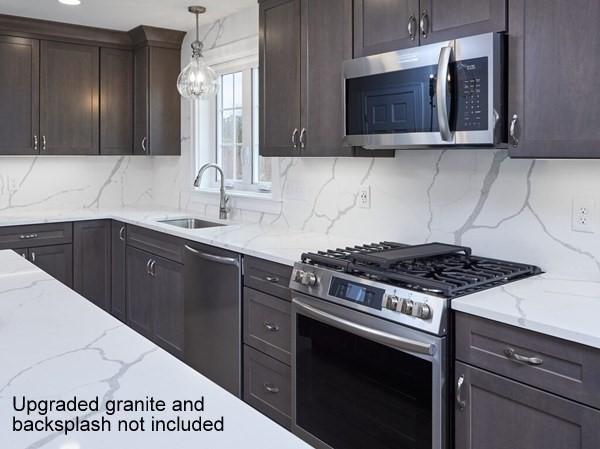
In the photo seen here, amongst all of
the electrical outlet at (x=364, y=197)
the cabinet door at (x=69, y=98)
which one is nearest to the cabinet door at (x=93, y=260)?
the cabinet door at (x=69, y=98)

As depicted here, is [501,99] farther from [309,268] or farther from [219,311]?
[219,311]

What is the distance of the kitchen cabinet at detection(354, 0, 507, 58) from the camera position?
2055 millimetres

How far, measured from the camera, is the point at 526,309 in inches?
69.0

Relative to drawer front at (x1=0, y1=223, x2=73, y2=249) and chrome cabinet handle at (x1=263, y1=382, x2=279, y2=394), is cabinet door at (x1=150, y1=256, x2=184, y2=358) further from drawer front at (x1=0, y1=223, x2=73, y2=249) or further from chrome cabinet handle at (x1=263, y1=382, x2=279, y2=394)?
chrome cabinet handle at (x1=263, y1=382, x2=279, y2=394)

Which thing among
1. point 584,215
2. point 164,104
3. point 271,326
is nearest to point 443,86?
point 584,215

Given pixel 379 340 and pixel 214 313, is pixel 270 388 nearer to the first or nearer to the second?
pixel 214 313

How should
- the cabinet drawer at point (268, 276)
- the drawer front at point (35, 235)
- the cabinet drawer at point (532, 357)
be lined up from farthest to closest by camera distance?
the drawer front at point (35, 235)
the cabinet drawer at point (268, 276)
the cabinet drawer at point (532, 357)

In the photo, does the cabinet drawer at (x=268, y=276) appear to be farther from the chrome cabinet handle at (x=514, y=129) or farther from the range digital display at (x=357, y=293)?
the chrome cabinet handle at (x=514, y=129)

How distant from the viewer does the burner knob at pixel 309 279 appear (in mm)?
2368

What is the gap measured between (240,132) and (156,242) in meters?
1.00

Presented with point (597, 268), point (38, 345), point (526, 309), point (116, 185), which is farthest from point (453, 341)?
point (116, 185)

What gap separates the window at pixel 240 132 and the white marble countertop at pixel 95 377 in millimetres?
2361

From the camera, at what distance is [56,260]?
4172 mm

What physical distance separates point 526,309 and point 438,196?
3.32ft
